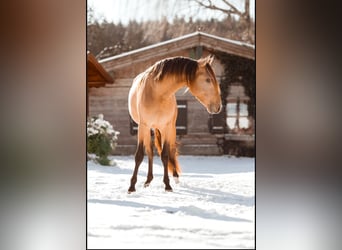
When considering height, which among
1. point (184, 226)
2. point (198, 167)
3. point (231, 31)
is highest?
point (231, 31)

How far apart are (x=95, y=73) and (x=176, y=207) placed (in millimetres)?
1041

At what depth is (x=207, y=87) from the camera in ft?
11.8

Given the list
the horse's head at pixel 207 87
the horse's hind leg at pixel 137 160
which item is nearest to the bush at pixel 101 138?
the horse's hind leg at pixel 137 160

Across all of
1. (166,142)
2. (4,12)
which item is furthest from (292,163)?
(4,12)

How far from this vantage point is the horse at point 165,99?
11.7ft

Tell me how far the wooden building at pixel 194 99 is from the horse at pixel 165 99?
41mm

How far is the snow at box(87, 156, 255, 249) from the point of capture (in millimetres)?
3543

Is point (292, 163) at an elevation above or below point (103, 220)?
above

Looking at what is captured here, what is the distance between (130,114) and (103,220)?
28.7 inches

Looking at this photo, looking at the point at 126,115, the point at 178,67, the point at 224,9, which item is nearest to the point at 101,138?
the point at 126,115

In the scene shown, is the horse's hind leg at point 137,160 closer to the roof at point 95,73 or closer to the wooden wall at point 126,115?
the wooden wall at point 126,115

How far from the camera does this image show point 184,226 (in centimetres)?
354

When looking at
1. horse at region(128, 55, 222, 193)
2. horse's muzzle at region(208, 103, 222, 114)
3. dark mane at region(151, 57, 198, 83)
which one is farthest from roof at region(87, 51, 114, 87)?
horse's muzzle at region(208, 103, 222, 114)

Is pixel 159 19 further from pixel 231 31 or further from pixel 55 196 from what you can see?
pixel 55 196
